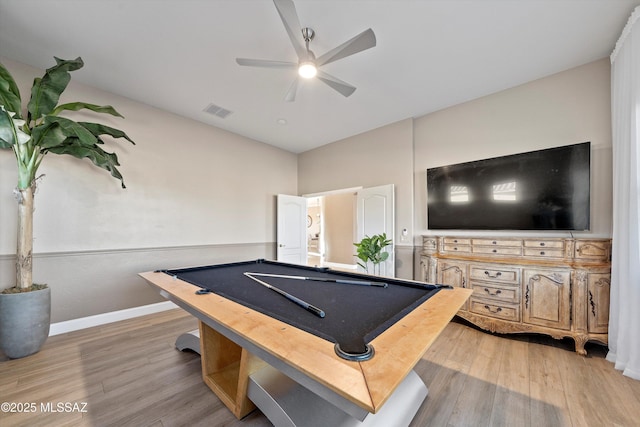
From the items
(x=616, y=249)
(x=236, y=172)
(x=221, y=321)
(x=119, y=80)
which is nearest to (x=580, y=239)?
(x=616, y=249)

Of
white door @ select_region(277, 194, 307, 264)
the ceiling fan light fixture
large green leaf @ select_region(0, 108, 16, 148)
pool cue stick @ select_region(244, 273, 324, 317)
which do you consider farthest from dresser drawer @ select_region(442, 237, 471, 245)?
large green leaf @ select_region(0, 108, 16, 148)

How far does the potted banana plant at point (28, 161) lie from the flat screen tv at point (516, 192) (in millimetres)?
4008

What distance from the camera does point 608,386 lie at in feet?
5.98

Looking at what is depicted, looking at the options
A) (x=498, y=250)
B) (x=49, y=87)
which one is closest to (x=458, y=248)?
(x=498, y=250)

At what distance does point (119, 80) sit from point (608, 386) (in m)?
5.41

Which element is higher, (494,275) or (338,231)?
(338,231)

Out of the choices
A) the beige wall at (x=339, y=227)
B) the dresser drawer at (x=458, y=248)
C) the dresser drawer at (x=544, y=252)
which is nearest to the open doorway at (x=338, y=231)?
the beige wall at (x=339, y=227)

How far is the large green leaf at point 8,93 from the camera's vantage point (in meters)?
2.08

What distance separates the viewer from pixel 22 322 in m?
2.15

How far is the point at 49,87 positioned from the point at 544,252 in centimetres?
512

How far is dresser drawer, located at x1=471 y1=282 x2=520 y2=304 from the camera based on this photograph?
8.38ft

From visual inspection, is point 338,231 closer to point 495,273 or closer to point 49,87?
point 495,273

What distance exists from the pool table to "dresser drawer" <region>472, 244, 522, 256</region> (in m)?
1.56

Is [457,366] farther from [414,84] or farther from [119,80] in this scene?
[119,80]
